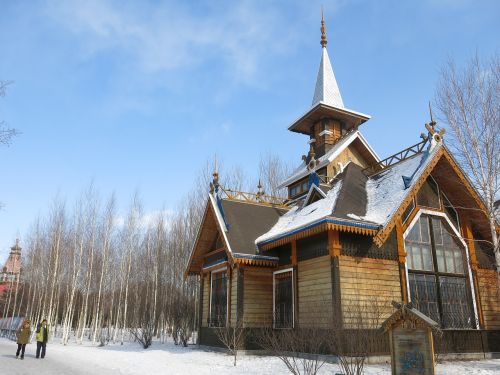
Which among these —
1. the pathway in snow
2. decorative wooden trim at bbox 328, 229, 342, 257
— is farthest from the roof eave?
the pathway in snow

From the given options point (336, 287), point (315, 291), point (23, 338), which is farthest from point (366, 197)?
point (23, 338)

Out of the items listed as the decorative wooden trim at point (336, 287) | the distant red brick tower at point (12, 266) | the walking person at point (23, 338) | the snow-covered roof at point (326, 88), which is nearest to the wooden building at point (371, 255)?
the decorative wooden trim at point (336, 287)

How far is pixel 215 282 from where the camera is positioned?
20672mm

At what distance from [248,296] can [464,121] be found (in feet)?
37.3

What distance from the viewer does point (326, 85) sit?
93.5 ft

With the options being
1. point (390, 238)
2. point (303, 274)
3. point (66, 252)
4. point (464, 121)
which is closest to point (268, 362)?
point (303, 274)

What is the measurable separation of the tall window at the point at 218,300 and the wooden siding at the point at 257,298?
6.16 ft

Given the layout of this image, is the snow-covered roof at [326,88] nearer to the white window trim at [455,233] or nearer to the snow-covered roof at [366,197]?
the snow-covered roof at [366,197]

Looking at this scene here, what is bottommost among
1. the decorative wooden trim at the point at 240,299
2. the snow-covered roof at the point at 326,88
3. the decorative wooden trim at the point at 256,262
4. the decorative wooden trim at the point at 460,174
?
the decorative wooden trim at the point at 240,299

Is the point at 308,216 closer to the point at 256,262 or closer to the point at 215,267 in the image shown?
the point at 256,262

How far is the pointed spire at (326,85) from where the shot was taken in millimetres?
27253

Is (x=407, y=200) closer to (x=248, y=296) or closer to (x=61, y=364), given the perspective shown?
(x=248, y=296)

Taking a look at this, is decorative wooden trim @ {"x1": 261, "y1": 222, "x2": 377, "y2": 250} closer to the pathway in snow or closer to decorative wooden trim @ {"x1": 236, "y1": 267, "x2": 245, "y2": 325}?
decorative wooden trim @ {"x1": 236, "y1": 267, "x2": 245, "y2": 325}

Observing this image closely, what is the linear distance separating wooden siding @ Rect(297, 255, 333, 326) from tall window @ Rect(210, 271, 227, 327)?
4815mm
